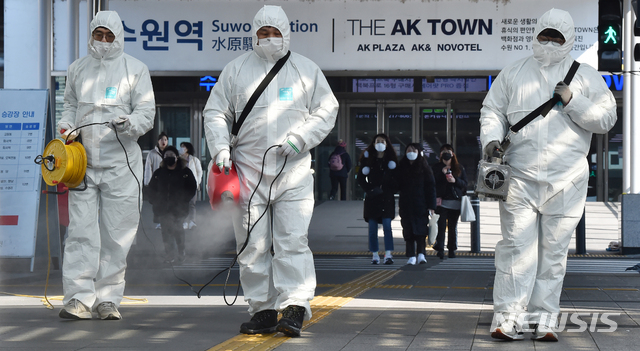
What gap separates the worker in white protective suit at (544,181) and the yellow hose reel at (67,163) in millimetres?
2625

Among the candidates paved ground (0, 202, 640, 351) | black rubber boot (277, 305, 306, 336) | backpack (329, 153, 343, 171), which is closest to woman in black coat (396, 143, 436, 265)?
paved ground (0, 202, 640, 351)

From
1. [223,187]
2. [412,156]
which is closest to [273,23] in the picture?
[223,187]

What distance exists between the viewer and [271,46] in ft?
16.0

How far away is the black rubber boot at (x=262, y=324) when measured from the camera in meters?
4.75

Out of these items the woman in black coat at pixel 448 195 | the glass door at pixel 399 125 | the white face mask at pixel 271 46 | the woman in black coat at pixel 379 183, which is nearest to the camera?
the white face mask at pixel 271 46

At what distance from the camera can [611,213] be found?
16484 millimetres

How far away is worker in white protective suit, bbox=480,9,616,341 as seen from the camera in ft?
15.5

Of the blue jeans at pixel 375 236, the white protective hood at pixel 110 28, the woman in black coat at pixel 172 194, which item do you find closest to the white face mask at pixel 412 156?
the blue jeans at pixel 375 236

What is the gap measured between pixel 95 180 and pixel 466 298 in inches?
126

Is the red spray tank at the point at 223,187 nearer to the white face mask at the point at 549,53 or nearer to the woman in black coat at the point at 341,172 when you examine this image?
the white face mask at the point at 549,53

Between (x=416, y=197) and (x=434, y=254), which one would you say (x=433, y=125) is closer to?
(x=434, y=254)

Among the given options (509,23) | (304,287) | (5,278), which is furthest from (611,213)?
(304,287)

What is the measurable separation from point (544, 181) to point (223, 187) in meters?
1.84

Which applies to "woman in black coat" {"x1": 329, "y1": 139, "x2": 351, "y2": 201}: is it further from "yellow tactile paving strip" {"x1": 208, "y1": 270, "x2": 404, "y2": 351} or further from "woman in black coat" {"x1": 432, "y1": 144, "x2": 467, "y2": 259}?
"yellow tactile paving strip" {"x1": 208, "y1": 270, "x2": 404, "y2": 351}
